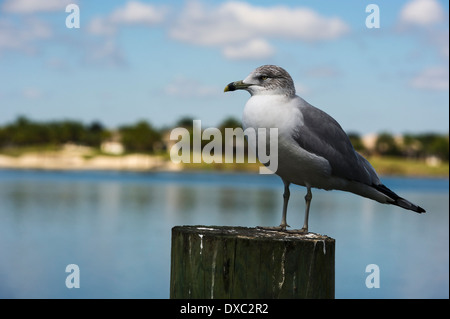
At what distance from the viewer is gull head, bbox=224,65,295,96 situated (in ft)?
20.6

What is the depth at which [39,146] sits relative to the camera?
6127 inches

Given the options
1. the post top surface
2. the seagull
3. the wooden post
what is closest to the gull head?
the seagull

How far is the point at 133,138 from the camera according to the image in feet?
481

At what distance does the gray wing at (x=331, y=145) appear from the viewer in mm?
6328

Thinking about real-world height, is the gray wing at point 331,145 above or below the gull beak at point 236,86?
below

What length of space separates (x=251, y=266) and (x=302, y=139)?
5.62ft

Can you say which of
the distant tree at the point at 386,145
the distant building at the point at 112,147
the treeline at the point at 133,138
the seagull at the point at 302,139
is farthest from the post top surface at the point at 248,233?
the distant building at the point at 112,147

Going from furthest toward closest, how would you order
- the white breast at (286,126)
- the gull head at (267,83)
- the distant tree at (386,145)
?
the distant tree at (386,145) → the gull head at (267,83) → the white breast at (286,126)

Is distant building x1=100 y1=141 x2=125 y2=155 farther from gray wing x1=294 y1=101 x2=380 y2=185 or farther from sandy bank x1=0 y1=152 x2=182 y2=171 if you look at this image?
gray wing x1=294 y1=101 x2=380 y2=185

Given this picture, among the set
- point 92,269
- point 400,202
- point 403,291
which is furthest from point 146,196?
point 400,202

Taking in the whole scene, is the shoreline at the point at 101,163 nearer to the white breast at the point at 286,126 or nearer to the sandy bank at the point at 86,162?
the sandy bank at the point at 86,162

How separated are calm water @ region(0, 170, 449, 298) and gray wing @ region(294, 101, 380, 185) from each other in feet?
55.9

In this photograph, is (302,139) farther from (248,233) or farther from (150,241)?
(150,241)
